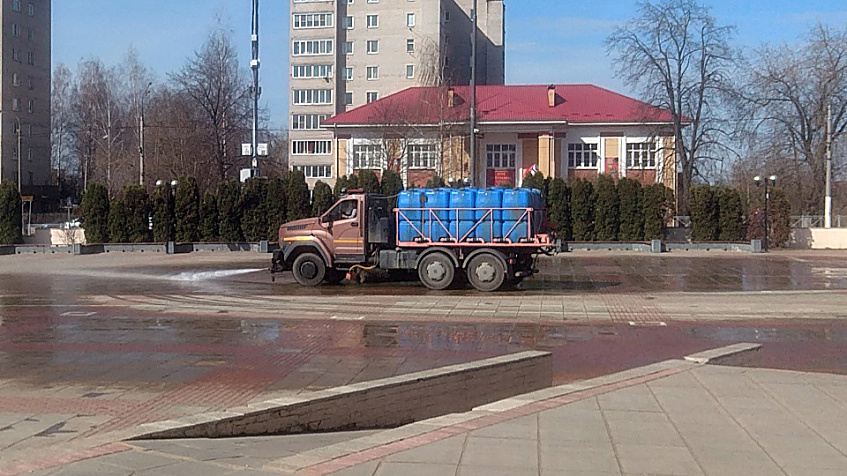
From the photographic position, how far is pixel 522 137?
6259cm

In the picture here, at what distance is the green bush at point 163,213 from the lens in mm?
42312

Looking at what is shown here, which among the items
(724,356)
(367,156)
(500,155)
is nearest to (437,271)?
(724,356)

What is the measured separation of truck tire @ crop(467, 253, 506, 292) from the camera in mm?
22125

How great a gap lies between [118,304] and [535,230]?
10.3m

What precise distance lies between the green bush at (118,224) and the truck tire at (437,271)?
25052 millimetres

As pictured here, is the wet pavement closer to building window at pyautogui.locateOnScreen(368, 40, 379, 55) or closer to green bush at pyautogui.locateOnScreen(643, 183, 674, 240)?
green bush at pyautogui.locateOnScreen(643, 183, 674, 240)

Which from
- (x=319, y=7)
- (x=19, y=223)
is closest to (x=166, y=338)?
(x=19, y=223)

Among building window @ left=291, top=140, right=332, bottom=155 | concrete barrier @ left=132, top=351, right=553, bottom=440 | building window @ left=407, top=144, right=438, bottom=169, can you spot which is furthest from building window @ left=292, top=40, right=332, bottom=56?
concrete barrier @ left=132, top=351, right=553, bottom=440

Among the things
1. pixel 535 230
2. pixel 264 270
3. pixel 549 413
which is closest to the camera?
pixel 549 413

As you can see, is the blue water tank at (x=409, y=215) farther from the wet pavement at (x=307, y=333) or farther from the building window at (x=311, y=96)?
the building window at (x=311, y=96)

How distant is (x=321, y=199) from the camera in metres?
44.4

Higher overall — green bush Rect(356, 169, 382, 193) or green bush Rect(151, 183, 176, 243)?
green bush Rect(356, 169, 382, 193)

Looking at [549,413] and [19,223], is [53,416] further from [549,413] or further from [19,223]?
[19,223]

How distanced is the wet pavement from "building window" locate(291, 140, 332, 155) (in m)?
66.3
